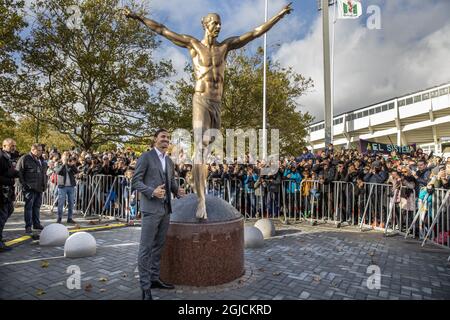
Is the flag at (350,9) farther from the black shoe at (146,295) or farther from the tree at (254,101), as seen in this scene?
the black shoe at (146,295)

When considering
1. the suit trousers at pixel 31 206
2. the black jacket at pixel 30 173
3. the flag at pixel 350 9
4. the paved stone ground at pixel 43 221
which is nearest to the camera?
the black jacket at pixel 30 173

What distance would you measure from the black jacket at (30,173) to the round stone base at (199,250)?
16.0ft

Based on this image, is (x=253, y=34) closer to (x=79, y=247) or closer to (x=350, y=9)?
(x=79, y=247)

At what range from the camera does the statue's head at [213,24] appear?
4898mm

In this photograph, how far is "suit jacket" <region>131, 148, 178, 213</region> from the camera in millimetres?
4062

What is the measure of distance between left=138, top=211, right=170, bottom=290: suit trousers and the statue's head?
113 inches

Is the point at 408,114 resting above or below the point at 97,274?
above

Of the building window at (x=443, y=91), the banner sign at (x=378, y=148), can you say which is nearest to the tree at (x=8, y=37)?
the banner sign at (x=378, y=148)

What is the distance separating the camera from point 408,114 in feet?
140

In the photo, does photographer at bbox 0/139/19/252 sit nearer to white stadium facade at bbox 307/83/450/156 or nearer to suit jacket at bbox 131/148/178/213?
suit jacket at bbox 131/148/178/213

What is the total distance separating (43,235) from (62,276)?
223cm
